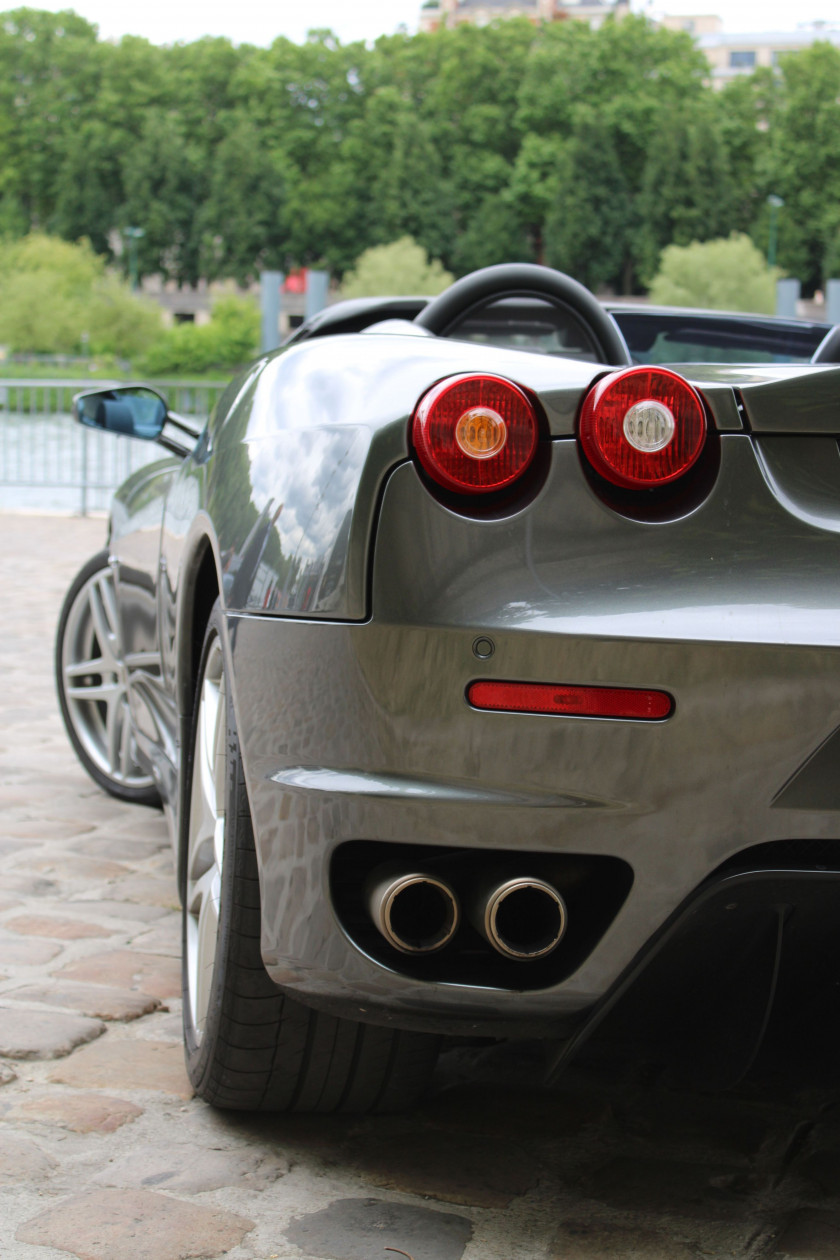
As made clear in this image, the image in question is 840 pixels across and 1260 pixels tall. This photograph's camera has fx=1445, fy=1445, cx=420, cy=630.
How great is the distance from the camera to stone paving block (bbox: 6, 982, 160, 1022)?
2.69 metres

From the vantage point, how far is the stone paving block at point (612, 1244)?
1840mm

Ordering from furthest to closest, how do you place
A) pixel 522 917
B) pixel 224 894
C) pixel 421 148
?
pixel 421 148 → pixel 224 894 → pixel 522 917

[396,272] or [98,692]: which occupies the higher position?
[396,272]

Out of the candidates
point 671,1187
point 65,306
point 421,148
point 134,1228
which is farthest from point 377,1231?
point 421,148

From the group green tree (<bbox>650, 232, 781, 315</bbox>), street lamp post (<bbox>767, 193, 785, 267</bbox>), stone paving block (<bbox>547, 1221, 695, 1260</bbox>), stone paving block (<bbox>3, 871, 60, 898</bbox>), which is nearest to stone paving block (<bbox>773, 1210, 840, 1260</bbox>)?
stone paving block (<bbox>547, 1221, 695, 1260</bbox>)

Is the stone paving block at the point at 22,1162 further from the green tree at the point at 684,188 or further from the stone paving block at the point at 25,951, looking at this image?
the green tree at the point at 684,188

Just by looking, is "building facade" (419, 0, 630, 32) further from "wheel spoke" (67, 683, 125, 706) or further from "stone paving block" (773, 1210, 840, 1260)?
"stone paving block" (773, 1210, 840, 1260)

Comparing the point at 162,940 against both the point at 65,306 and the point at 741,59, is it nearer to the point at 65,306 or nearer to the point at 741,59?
the point at 65,306

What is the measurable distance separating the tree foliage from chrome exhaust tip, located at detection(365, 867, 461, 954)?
8703cm

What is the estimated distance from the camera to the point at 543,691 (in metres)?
1.65

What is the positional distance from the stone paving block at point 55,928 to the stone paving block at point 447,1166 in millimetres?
1193

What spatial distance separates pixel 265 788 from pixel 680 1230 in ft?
2.66

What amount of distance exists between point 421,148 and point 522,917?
303ft

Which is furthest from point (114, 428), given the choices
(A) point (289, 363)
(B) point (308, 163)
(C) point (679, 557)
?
(B) point (308, 163)
